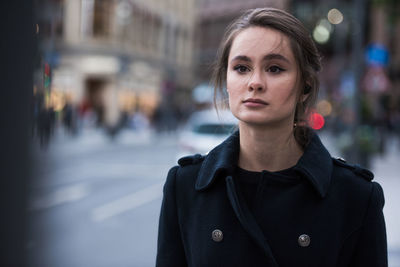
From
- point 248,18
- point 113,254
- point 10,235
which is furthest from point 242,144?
point 113,254

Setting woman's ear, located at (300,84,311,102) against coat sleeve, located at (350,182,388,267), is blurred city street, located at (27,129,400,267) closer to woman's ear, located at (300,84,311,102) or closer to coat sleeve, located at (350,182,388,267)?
woman's ear, located at (300,84,311,102)

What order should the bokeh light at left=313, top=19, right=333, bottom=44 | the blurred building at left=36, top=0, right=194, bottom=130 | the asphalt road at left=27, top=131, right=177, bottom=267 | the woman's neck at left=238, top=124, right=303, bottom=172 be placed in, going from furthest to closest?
the blurred building at left=36, top=0, right=194, bottom=130
the bokeh light at left=313, top=19, right=333, bottom=44
the woman's neck at left=238, top=124, right=303, bottom=172
the asphalt road at left=27, top=131, right=177, bottom=267

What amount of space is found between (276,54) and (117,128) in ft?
82.0

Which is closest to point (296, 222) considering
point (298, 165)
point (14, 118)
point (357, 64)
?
point (298, 165)

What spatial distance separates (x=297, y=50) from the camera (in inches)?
65.3

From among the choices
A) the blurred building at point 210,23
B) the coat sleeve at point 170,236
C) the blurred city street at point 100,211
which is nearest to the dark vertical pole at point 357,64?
the blurred city street at point 100,211

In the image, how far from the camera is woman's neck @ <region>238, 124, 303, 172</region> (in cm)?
171

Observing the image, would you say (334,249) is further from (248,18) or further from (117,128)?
(117,128)

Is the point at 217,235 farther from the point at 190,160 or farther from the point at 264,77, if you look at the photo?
the point at 264,77

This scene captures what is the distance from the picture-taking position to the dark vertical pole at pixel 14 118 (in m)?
0.74

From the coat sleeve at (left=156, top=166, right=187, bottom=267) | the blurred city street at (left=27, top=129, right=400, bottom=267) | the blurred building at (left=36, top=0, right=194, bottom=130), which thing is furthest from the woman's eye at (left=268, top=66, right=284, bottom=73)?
the blurred building at (left=36, top=0, right=194, bottom=130)

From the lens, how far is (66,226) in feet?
24.1

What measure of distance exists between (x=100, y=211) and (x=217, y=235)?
713 cm

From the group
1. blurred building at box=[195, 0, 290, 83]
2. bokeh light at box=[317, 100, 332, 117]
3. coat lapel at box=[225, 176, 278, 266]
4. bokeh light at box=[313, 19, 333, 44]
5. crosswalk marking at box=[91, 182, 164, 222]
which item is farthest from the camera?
blurred building at box=[195, 0, 290, 83]
